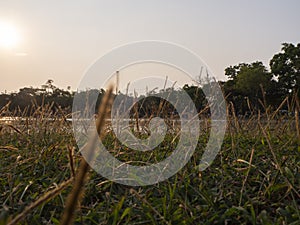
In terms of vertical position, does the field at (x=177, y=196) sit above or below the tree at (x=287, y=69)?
below

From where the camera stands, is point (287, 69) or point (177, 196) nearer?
point (177, 196)

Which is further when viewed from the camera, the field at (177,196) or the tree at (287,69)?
the tree at (287,69)

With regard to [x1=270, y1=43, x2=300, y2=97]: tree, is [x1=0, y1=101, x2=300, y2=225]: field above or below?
below

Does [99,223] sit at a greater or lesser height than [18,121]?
lesser

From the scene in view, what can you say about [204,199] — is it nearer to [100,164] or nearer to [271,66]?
[100,164]

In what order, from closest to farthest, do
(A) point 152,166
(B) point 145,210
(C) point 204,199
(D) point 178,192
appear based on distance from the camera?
(B) point 145,210, (C) point 204,199, (D) point 178,192, (A) point 152,166

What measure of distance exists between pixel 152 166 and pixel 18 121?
9.12 feet

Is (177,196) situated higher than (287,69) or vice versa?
(287,69)

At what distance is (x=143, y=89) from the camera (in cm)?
306

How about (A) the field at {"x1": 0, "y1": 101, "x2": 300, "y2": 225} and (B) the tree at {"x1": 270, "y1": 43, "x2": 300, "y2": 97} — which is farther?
(B) the tree at {"x1": 270, "y1": 43, "x2": 300, "y2": 97}

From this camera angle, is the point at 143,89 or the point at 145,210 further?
the point at 143,89

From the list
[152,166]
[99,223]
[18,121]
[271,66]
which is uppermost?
[271,66]

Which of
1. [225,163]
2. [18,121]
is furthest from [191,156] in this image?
[18,121]

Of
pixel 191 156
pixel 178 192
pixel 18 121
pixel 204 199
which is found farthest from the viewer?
pixel 18 121
